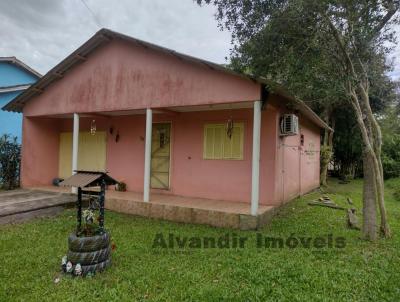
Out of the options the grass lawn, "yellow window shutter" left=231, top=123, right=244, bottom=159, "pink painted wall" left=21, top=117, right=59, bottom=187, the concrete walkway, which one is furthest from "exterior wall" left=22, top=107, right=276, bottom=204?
the grass lawn

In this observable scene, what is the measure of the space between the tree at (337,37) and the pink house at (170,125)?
871 mm

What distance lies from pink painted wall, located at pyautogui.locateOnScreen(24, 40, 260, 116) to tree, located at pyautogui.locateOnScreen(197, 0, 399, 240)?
88cm

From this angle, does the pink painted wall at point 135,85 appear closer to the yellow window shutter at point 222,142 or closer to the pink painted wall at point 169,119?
the pink painted wall at point 169,119

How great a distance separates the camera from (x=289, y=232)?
582 cm

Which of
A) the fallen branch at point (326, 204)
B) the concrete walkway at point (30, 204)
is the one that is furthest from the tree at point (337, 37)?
the concrete walkway at point (30, 204)

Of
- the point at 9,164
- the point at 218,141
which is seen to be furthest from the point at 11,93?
the point at 218,141

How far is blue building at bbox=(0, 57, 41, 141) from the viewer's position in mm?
11879

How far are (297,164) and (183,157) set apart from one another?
13.8ft

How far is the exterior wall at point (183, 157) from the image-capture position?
7.46 metres

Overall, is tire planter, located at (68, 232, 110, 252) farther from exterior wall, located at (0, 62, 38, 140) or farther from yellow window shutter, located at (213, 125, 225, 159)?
exterior wall, located at (0, 62, 38, 140)

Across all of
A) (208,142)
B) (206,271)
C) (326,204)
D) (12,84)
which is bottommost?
(206,271)

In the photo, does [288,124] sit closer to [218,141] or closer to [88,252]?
[218,141]

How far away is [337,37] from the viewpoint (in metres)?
4.99

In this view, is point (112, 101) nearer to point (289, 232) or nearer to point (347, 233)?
point (289, 232)
